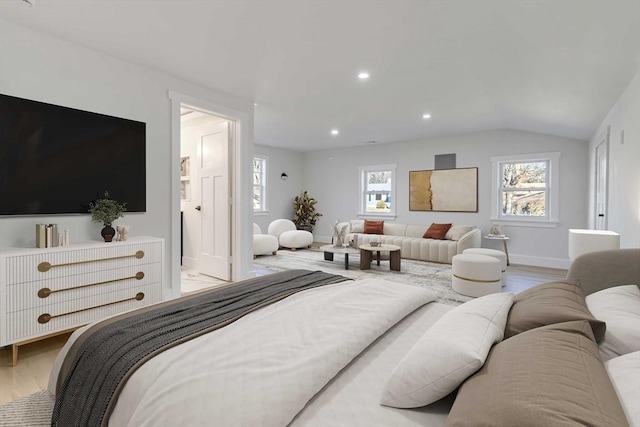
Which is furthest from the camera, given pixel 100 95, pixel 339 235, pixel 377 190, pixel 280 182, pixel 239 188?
pixel 280 182

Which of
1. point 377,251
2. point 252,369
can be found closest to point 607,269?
point 252,369

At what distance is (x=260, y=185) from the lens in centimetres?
823

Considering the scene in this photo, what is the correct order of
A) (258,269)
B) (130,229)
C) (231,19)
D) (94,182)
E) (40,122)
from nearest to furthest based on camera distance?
(231,19) < (40,122) < (94,182) < (130,229) < (258,269)

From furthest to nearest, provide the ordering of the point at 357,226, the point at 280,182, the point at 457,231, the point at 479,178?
the point at 280,182
the point at 357,226
the point at 479,178
the point at 457,231

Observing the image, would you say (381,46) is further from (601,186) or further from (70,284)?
(601,186)

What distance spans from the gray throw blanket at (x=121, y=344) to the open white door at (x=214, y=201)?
2.92 metres

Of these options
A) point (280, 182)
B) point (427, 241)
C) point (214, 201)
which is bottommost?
point (427, 241)

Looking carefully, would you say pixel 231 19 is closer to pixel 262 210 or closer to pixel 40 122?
pixel 40 122

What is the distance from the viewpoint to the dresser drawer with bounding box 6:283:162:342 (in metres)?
2.30

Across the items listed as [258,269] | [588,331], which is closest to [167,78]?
[258,269]

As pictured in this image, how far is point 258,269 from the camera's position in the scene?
548 cm

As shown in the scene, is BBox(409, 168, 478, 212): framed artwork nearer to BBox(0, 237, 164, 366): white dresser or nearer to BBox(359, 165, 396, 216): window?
BBox(359, 165, 396, 216): window

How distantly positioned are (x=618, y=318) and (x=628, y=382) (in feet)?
1.69

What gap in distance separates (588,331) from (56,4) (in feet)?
11.6
